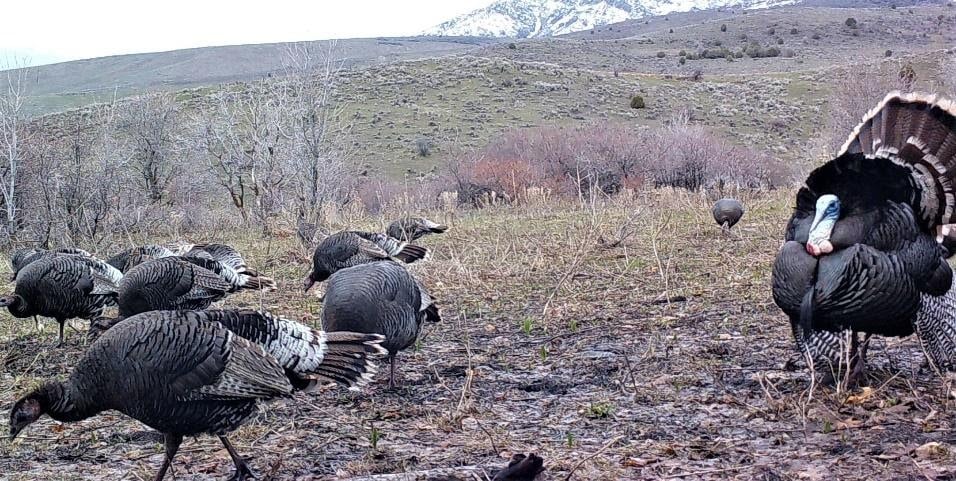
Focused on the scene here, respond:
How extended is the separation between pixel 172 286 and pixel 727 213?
7.36 metres

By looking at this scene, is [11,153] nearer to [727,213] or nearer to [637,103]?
[727,213]

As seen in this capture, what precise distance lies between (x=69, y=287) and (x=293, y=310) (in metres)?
2.14

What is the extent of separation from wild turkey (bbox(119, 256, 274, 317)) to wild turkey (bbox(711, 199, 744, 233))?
6398mm

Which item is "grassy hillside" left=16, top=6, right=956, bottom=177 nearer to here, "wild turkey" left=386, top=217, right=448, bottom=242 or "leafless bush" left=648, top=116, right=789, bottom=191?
"leafless bush" left=648, top=116, right=789, bottom=191

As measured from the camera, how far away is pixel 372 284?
5.73 meters

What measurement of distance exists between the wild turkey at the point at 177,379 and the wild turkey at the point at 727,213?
798 centimetres

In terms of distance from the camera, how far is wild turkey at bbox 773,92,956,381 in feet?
14.4

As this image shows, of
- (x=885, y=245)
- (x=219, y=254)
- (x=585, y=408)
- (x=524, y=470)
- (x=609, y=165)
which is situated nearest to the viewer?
(x=524, y=470)

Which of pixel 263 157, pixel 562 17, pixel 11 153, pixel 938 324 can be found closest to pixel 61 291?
pixel 938 324

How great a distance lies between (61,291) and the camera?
26.7ft

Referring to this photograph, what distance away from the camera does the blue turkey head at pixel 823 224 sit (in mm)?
4477

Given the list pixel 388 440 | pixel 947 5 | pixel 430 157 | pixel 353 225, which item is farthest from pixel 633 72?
pixel 388 440

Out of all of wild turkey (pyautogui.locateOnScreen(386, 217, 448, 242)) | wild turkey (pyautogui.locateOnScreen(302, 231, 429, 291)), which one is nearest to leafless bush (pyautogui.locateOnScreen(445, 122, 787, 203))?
wild turkey (pyautogui.locateOnScreen(386, 217, 448, 242))

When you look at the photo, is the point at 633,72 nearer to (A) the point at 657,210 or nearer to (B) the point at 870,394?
(A) the point at 657,210
